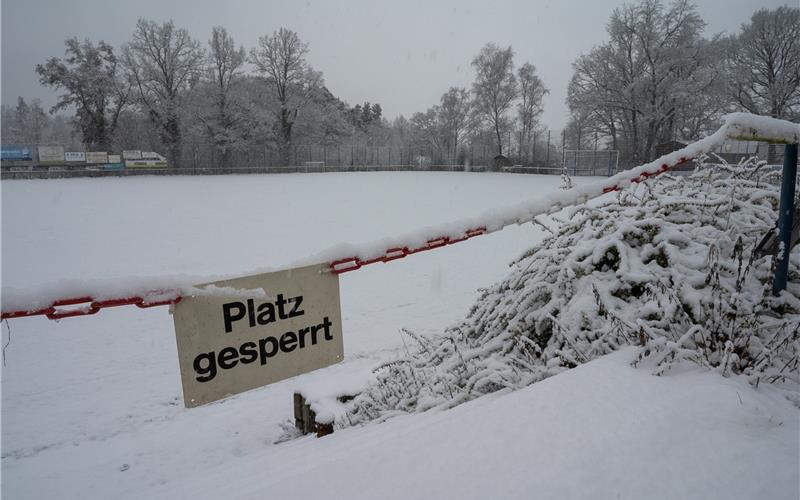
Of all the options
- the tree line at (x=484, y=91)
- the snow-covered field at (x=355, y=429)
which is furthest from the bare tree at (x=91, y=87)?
the snow-covered field at (x=355, y=429)

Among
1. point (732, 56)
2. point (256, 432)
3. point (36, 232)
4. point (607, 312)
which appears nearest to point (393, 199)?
point (36, 232)

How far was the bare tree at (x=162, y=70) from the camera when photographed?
45.8m

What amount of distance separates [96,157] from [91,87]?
11.3 meters

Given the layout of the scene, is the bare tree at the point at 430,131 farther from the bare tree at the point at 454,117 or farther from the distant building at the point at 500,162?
the distant building at the point at 500,162

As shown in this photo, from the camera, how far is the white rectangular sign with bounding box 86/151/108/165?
130 ft

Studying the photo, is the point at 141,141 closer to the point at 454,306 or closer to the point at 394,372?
the point at 454,306

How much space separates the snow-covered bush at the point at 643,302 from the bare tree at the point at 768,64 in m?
42.7

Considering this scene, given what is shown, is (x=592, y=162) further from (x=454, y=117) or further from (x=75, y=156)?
(x=75, y=156)

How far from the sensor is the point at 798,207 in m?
2.69

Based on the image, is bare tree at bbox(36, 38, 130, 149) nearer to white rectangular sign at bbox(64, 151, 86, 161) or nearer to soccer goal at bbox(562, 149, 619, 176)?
white rectangular sign at bbox(64, 151, 86, 161)

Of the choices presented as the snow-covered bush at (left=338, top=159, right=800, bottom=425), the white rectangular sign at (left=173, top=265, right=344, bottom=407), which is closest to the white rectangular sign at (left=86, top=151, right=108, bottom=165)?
the snow-covered bush at (left=338, top=159, right=800, bottom=425)

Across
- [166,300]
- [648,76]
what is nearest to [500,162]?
[648,76]

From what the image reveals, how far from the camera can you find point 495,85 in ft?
186

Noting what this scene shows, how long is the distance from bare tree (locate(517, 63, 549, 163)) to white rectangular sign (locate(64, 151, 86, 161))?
4952 centimetres
